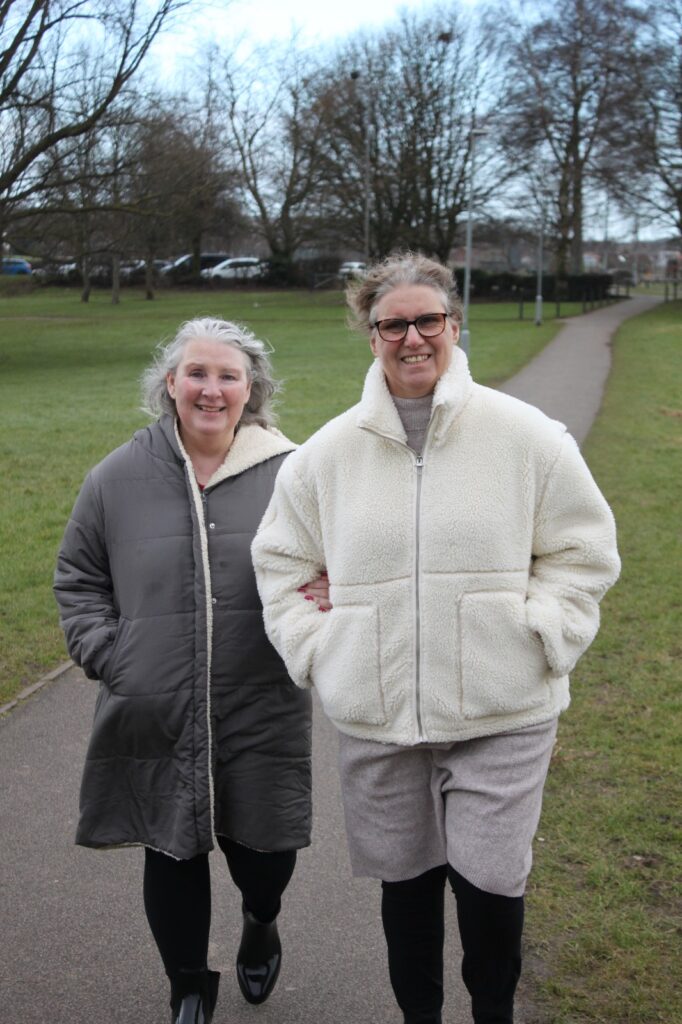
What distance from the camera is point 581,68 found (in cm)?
5069

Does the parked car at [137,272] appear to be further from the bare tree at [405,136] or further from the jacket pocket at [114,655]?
the jacket pocket at [114,655]

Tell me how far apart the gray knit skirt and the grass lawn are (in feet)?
9.04

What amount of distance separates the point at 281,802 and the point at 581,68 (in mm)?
52221

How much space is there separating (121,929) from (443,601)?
1.73 metres

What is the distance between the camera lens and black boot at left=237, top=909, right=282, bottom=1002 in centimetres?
332

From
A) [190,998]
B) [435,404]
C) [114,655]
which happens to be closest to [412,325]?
[435,404]

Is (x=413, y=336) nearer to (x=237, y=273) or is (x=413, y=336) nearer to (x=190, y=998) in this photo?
(x=190, y=998)

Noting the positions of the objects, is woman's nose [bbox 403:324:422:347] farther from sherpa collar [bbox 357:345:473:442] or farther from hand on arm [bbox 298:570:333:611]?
hand on arm [bbox 298:570:333:611]

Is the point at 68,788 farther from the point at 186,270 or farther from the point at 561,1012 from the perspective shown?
the point at 186,270

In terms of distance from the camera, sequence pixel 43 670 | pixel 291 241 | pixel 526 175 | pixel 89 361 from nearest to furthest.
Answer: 1. pixel 43 670
2. pixel 89 361
3. pixel 526 175
4. pixel 291 241

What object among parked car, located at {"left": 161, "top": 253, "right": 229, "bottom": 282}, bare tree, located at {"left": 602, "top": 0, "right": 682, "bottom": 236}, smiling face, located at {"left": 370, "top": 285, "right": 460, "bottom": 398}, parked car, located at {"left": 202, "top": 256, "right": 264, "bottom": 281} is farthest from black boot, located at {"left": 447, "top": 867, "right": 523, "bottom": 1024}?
parked car, located at {"left": 202, "top": 256, "right": 264, "bottom": 281}

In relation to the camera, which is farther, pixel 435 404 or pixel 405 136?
pixel 405 136

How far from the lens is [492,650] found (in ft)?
8.58

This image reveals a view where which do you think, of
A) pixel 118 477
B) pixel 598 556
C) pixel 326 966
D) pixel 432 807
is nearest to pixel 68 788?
pixel 326 966
